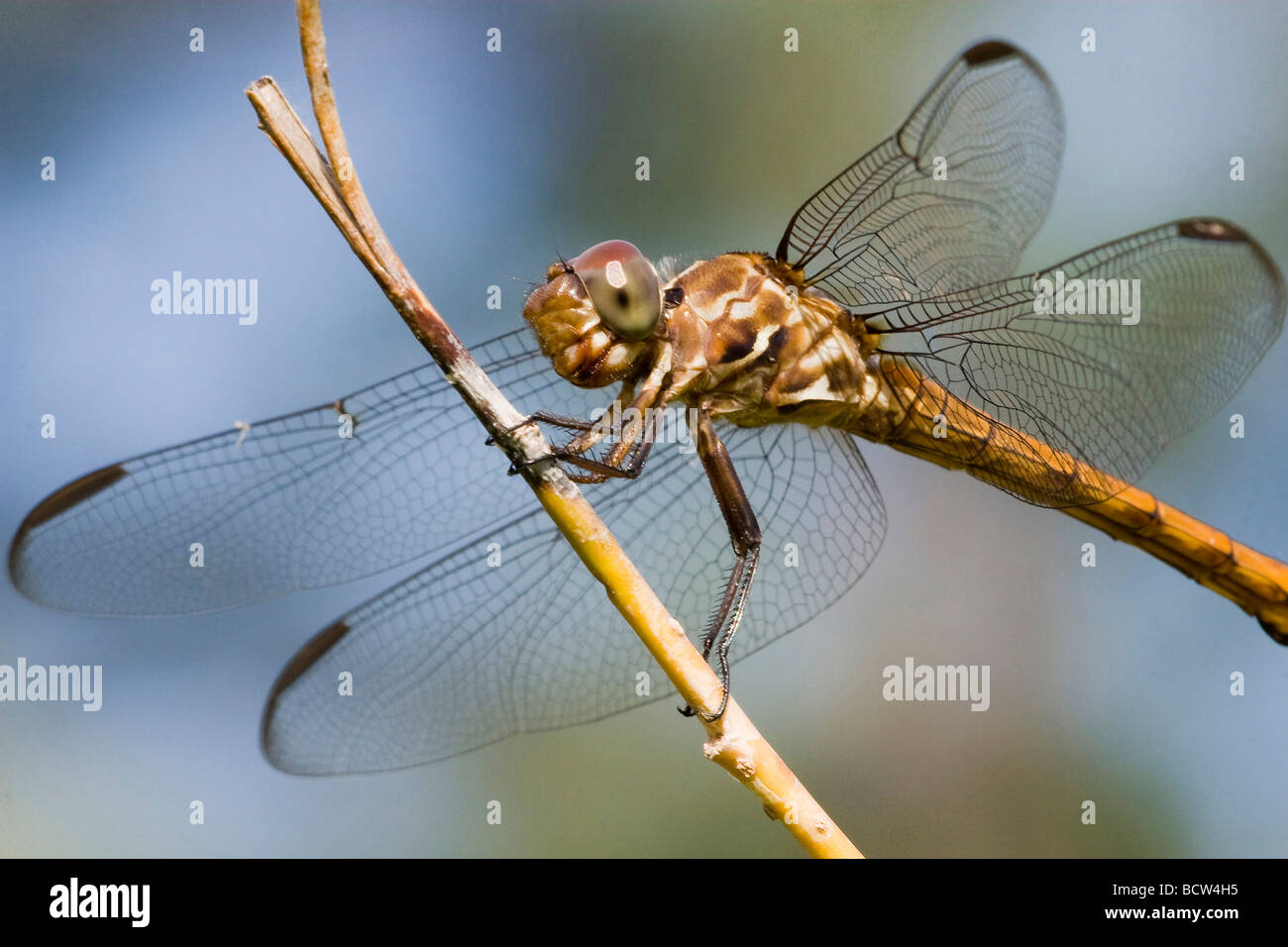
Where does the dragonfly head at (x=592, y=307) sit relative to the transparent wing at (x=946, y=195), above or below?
below

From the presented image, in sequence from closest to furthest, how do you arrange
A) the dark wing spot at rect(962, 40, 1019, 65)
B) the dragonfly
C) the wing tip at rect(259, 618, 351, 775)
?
the dragonfly, the dark wing spot at rect(962, 40, 1019, 65), the wing tip at rect(259, 618, 351, 775)

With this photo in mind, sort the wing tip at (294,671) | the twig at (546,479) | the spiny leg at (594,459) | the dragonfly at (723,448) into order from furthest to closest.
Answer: the wing tip at (294,671) → the dragonfly at (723,448) → the spiny leg at (594,459) → the twig at (546,479)

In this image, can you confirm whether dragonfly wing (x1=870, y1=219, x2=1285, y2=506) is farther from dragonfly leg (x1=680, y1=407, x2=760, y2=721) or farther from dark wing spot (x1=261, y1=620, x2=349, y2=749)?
dark wing spot (x1=261, y1=620, x2=349, y2=749)

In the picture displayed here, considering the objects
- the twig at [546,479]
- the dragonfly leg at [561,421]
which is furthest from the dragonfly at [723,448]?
the twig at [546,479]

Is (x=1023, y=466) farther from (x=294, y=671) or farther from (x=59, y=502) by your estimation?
(x=59, y=502)

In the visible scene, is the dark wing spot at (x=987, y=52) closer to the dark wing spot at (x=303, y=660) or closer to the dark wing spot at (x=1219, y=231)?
the dark wing spot at (x=1219, y=231)

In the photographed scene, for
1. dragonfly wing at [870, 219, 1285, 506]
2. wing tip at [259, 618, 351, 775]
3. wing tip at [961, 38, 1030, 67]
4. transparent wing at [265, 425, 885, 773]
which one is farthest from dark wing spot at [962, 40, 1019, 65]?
wing tip at [259, 618, 351, 775]

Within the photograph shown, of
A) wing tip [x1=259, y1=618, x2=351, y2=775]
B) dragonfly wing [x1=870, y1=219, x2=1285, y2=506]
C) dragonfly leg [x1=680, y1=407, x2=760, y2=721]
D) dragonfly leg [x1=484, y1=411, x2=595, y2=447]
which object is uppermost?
dragonfly wing [x1=870, y1=219, x2=1285, y2=506]
